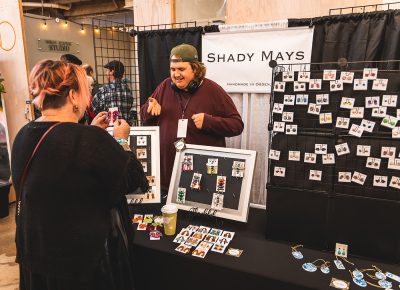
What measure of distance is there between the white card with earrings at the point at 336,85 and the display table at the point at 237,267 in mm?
755

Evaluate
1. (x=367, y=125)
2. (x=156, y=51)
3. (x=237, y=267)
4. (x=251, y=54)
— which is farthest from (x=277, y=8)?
(x=237, y=267)

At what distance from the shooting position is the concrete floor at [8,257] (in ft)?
7.71

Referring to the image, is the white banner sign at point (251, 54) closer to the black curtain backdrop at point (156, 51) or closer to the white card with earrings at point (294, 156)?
the black curtain backdrop at point (156, 51)

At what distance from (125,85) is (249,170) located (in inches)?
81.5

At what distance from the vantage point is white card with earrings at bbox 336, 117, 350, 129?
135cm

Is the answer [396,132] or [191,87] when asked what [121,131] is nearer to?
[191,87]

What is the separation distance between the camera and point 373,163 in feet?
4.33

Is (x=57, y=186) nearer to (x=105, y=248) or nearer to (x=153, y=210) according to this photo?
(x=105, y=248)

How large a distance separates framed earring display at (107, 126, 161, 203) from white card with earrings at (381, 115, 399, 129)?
3.81ft

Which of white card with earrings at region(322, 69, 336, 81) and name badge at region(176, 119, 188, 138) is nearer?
white card with earrings at region(322, 69, 336, 81)

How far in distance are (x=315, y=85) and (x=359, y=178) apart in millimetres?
469

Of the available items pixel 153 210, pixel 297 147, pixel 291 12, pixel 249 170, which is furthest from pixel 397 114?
pixel 291 12

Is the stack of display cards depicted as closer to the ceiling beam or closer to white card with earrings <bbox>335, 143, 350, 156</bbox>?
white card with earrings <bbox>335, 143, 350, 156</bbox>

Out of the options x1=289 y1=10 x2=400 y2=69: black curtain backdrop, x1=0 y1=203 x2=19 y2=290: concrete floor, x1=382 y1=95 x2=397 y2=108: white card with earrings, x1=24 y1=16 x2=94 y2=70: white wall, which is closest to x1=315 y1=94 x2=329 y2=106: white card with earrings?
x1=382 y1=95 x2=397 y2=108: white card with earrings
